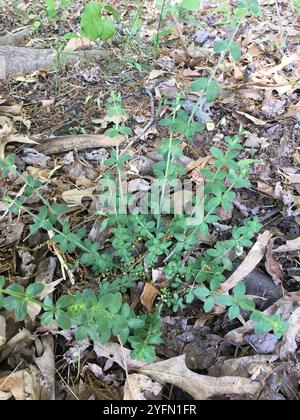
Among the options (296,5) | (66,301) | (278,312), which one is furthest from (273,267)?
(296,5)

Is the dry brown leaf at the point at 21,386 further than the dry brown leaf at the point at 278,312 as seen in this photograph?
No

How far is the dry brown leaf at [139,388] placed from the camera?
1.43 metres

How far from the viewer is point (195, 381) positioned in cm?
146

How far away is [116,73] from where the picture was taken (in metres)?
2.73

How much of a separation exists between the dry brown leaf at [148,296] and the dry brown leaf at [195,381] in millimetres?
231

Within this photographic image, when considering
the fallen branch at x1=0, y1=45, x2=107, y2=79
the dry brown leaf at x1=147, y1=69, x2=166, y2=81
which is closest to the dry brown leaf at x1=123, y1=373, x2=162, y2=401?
the dry brown leaf at x1=147, y1=69, x2=166, y2=81

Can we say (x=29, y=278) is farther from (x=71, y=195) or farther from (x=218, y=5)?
(x=218, y=5)

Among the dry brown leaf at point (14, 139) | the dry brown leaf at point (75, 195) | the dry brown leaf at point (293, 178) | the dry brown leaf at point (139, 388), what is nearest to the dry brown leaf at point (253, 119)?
the dry brown leaf at point (293, 178)

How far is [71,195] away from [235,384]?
1.07m

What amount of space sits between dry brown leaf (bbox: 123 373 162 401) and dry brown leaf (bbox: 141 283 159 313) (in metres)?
0.26

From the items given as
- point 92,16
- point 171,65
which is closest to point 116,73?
point 171,65

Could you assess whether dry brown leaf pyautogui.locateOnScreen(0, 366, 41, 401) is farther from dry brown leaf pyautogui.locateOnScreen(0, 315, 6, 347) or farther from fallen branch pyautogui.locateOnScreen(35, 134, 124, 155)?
fallen branch pyautogui.locateOnScreen(35, 134, 124, 155)

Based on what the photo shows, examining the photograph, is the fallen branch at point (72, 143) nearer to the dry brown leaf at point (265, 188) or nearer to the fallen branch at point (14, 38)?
the dry brown leaf at point (265, 188)

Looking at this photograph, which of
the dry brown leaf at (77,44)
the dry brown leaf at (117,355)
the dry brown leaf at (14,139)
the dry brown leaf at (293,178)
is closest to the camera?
the dry brown leaf at (117,355)
